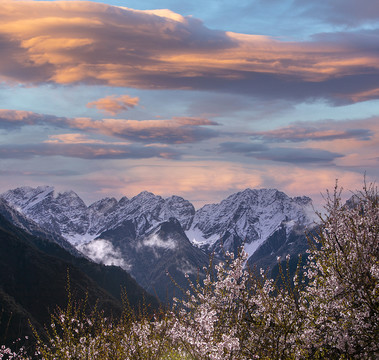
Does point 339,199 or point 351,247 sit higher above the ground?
point 339,199

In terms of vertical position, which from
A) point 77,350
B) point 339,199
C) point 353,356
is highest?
point 339,199

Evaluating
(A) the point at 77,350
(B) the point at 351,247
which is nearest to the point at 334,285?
(B) the point at 351,247

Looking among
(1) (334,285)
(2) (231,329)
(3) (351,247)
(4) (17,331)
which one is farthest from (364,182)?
(4) (17,331)

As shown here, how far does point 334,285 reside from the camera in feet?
62.1

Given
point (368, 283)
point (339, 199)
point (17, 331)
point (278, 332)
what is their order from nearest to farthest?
1. point (368, 283)
2. point (278, 332)
3. point (339, 199)
4. point (17, 331)

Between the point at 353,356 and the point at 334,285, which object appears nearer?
the point at 353,356

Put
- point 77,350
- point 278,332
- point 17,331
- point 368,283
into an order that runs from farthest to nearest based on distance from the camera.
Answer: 1. point 17,331
2. point 77,350
3. point 278,332
4. point 368,283

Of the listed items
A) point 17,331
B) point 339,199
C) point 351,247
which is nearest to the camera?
point 351,247

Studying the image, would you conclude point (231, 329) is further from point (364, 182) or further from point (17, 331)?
point (17, 331)

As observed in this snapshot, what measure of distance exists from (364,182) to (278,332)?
9.91m

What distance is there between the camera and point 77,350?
24.4 m

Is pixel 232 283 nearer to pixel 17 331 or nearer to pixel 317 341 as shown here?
pixel 317 341

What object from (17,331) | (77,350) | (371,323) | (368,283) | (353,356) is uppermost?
(368,283)

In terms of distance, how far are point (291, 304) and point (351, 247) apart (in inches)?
139
